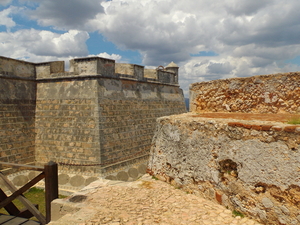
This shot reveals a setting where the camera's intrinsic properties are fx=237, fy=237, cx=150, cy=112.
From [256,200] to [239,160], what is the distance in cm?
52

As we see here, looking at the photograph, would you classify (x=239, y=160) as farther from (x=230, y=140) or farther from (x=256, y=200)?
(x=256, y=200)

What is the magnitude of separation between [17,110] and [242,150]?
964 centimetres

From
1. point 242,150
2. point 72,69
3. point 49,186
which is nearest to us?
point 242,150

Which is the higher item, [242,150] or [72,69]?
[72,69]

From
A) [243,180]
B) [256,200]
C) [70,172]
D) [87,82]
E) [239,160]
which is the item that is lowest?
[70,172]

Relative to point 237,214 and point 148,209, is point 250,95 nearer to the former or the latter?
point 237,214

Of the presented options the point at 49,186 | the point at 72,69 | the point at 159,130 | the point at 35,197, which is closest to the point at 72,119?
the point at 72,69

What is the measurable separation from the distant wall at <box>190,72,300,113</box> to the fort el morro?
0.02 m

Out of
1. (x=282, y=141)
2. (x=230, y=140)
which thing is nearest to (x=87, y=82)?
(x=230, y=140)

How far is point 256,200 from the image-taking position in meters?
2.97

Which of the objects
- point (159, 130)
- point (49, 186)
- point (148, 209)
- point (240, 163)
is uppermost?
point (159, 130)

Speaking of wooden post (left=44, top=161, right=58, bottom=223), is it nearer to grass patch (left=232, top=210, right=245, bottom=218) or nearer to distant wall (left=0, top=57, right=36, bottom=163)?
grass patch (left=232, top=210, right=245, bottom=218)

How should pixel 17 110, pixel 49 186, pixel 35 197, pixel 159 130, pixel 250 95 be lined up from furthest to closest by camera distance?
pixel 17 110 → pixel 35 197 → pixel 250 95 → pixel 159 130 → pixel 49 186

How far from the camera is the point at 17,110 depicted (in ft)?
32.7
